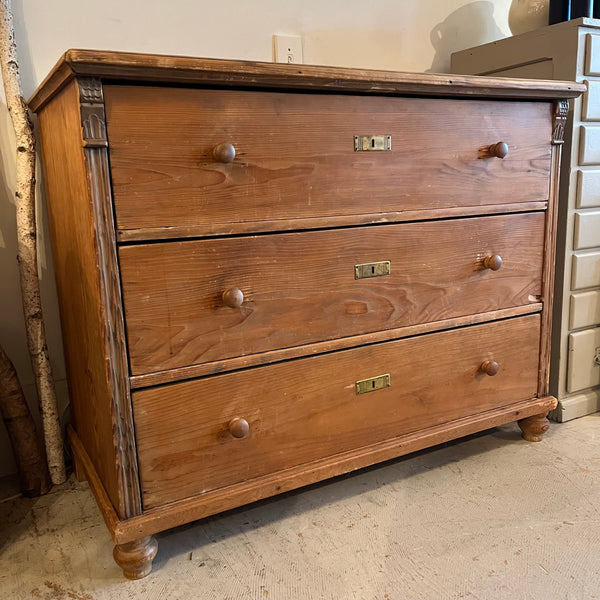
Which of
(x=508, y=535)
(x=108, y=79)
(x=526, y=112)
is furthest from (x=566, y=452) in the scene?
(x=108, y=79)

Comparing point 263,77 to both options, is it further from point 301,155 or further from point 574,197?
point 574,197

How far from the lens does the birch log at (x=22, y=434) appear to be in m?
1.35

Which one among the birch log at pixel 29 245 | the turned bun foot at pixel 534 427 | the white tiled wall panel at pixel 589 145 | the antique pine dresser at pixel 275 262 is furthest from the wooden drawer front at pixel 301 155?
the turned bun foot at pixel 534 427

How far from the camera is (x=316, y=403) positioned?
1230 millimetres

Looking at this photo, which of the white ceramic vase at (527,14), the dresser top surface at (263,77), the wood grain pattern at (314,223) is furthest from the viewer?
the white ceramic vase at (527,14)

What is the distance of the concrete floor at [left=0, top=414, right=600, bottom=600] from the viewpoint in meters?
1.08

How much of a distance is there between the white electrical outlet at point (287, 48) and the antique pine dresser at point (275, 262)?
541mm

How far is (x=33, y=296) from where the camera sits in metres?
1.37

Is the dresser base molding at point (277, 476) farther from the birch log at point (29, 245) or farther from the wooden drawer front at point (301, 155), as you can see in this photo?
the wooden drawer front at point (301, 155)

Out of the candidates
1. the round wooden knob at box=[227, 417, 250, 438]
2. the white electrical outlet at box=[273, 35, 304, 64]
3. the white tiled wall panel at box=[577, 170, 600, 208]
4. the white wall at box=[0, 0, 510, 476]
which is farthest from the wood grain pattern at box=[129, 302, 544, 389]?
the white electrical outlet at box=[273, 35, 304, 64]

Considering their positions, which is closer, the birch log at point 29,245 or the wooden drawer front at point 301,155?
the wooden drawer front at point 301,155

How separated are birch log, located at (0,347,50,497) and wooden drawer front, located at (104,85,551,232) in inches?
23.9

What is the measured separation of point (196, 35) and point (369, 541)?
4.21 ft

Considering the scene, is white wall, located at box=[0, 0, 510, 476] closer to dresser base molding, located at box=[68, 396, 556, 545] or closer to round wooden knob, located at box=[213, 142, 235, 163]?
dresser base molding, located at box=[68, 396, 556, 545]
